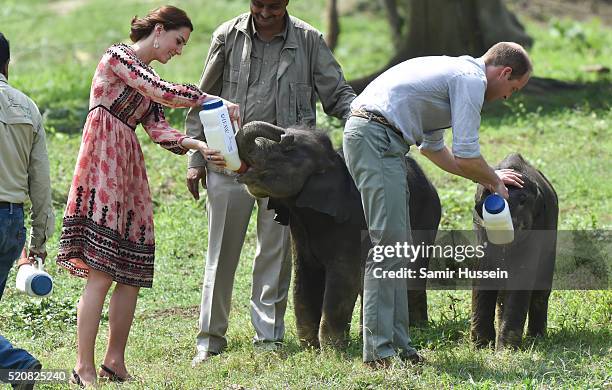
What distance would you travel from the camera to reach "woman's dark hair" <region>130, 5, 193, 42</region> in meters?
6.77

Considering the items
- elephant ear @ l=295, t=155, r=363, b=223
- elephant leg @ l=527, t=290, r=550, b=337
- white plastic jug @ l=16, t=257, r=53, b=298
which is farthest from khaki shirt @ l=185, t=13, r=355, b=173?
elephant leg @ l=527, t=290, r=550, b=337

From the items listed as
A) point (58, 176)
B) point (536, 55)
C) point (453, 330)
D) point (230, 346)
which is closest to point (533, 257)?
point (453, 330)

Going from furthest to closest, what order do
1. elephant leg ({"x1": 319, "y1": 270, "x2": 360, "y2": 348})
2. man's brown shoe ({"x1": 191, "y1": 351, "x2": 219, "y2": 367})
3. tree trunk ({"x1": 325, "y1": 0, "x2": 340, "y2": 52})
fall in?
tree trunk ({"x1": 325, "y1": 0, "x2": 340, "y2": 52}) < man's brown shoe ({"x1": 191, "y1": 351, "x2": 219, "y2": 367}) < elephant leg ({"x1": 319, "y1": 270, "x2": 360, "y2": 348})

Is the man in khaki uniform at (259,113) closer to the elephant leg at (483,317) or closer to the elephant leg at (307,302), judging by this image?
the elephant leg at (307,302)

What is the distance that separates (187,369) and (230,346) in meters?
0.68

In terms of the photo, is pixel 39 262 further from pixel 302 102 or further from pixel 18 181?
pixel 302 102

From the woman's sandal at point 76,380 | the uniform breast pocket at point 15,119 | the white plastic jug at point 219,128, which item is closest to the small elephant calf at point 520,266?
the white plastic jug at point 219,128

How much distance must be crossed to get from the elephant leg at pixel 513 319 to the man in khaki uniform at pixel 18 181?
2939mm

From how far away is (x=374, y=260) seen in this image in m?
6.40

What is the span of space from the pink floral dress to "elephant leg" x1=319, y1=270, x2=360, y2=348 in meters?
1.29

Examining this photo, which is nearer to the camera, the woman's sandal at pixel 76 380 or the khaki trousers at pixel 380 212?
the khaki trousers at pixel 380 212

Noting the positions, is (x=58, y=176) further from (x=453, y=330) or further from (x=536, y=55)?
(x=536, y=55)

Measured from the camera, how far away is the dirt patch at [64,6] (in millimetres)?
27609

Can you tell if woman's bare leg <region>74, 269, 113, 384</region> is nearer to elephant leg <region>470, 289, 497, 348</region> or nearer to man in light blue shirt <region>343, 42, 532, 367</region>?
man in light blue shirt <region>343, 42, 532, 367</region>
